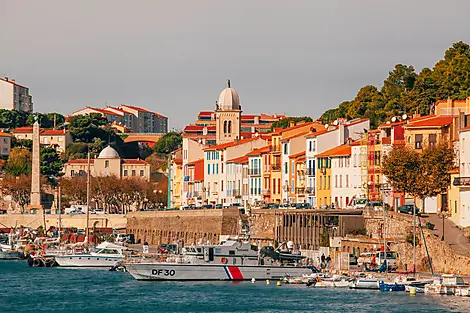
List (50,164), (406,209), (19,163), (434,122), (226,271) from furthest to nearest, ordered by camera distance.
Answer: (19,163)
(50,164)
(434,122)
(406,209)
(226,271)

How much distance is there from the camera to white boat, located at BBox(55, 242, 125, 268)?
9625cm

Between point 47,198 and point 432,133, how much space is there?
99258 millimetres

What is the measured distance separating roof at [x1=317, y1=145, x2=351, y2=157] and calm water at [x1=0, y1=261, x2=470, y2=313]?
90.5 ft

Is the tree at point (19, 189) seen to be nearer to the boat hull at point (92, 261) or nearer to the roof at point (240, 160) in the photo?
the roof at point (240, 160)

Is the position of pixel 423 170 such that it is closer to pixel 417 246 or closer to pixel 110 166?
pixel 417 246

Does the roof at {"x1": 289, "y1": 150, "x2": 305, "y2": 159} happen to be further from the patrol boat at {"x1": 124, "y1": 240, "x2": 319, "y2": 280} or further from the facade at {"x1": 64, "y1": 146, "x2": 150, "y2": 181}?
the facade at {"x1": 64, "y1": 146, "x2": 150, "y2": 181}

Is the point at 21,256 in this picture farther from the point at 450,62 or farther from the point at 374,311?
the point at 374,311

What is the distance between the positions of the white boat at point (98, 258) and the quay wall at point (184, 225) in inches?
264

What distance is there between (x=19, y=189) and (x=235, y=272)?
9563cm

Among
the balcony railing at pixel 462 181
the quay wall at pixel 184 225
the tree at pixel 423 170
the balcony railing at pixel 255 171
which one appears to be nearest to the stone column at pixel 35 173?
the quay wall at pixel 184 225

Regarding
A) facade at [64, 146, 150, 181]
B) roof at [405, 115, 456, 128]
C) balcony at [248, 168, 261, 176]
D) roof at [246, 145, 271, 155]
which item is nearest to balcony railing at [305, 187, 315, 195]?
roof at [246, 145, 271, 155]

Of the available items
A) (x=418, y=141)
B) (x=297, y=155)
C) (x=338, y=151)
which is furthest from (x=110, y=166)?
(x=418, y=141)

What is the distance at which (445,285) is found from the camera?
211 feet

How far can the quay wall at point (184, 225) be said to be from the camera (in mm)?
104188
